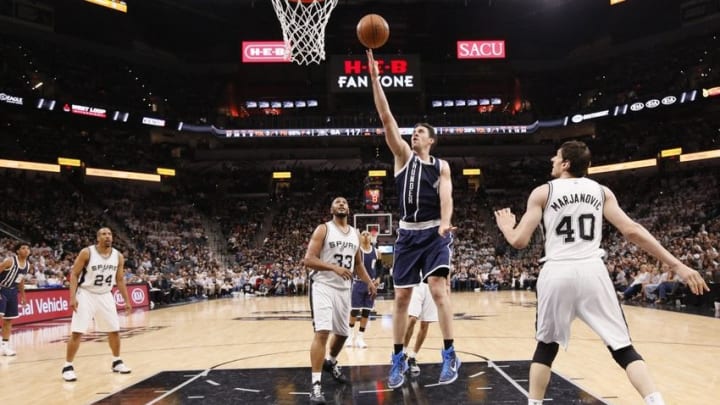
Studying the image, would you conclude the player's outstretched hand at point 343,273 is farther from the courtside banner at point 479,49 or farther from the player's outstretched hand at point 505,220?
the courtside banner at point 479,49

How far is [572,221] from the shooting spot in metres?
4.04

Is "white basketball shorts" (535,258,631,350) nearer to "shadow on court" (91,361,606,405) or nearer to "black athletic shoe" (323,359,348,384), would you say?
"shadow on court" (91,361,606,405)

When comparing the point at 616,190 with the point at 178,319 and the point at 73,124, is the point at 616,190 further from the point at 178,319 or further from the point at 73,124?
the point at 73,124

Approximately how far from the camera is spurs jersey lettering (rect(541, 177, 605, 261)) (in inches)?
158

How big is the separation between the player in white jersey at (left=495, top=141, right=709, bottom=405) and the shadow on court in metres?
1.78

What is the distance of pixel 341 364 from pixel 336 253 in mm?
2420

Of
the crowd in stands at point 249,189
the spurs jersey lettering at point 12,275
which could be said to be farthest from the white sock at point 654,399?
the crowd in stands at point 249,189

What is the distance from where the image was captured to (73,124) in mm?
33594

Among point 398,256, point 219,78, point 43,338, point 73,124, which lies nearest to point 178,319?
point 43,338

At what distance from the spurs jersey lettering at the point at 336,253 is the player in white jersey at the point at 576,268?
8.35 feet

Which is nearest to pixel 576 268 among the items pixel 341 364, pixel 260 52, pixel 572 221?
pixel 572 221

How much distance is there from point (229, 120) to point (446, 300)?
32757mm

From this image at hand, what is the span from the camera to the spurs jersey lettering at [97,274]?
26.1ft

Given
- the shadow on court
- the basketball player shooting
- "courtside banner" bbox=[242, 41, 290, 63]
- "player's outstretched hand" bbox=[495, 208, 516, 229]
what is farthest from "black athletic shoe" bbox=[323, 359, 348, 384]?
"courtside banner" bbox=[242, 41, 290, 63]
